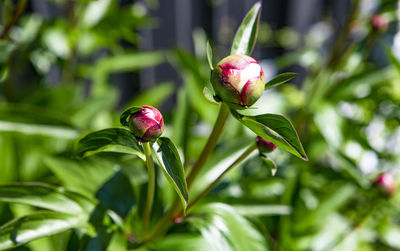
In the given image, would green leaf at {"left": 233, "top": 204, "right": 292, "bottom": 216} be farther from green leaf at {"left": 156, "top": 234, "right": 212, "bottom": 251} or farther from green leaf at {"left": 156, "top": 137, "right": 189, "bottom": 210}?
green leaf at {"left": 156, "top": 137, "right": 189, "bottom": 210}

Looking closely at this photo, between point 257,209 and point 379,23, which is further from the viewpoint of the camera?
point 379,23

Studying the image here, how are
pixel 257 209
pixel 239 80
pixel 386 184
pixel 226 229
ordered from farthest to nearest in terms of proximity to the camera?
pixel 386 184 → pixel 257 209 → pixel 226 229 → pixel 239 80

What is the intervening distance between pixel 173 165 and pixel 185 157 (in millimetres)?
236

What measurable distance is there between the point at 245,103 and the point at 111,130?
0.10 m

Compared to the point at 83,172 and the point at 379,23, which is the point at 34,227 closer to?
the point at 83,172

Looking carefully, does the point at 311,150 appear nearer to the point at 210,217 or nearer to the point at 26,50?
the point at 210,217

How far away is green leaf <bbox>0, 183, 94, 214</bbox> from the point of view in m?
0.34

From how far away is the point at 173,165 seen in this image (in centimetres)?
27

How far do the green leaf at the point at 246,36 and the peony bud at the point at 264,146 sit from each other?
3.1 inches

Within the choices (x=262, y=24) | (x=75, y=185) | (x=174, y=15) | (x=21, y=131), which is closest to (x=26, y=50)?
(x=21, y=131)

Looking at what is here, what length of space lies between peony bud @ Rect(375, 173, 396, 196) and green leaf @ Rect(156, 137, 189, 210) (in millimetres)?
477

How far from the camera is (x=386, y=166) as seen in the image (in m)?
0.90

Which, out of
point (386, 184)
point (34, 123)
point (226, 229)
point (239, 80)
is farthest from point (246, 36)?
point (386, 184)

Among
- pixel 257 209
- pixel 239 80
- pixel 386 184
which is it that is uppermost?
pixel 239 80
